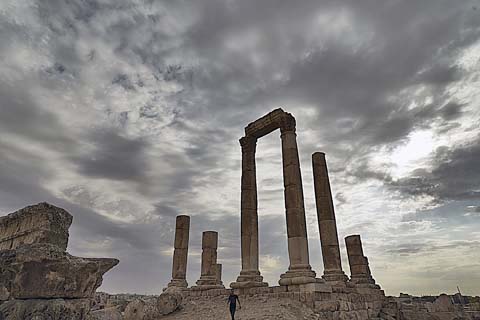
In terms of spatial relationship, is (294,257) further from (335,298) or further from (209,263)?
(209,263)

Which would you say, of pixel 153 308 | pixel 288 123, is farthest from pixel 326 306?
pixel 288 123

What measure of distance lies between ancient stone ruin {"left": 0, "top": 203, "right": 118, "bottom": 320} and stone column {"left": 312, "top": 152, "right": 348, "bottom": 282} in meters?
15.2

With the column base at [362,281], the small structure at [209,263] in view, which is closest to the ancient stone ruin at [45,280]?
the small structure at [209,263]

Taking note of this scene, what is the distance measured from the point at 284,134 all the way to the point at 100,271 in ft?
49.2

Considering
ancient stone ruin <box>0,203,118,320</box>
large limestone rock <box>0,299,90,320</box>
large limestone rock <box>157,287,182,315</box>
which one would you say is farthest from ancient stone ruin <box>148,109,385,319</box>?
large limestone rock <box>0,299,90,320</box>

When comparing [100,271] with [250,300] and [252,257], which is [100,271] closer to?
[250,300]

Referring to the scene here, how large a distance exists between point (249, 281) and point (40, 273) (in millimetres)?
14548

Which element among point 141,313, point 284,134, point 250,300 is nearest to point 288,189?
point 284,134

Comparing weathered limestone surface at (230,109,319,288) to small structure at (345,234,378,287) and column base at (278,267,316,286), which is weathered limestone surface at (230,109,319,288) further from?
small structure at (345,234,378,287)

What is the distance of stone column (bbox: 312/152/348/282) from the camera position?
56.6 feet

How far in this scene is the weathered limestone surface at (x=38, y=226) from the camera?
14.2 ft

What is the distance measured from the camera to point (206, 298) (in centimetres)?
1816

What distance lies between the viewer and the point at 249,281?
56.1ft

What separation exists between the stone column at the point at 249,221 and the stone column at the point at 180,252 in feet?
21.5
